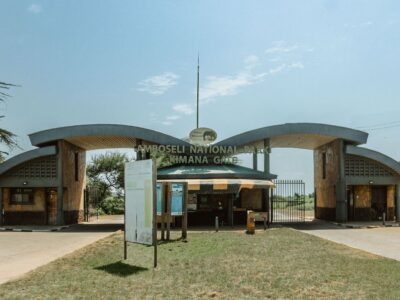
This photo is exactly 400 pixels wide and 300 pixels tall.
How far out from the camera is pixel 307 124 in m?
29.3

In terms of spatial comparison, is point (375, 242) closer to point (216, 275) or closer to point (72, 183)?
point (216, 275)

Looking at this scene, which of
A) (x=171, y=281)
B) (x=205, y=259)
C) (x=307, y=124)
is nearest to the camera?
(x=171, y=281)

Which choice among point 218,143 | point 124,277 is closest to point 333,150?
point 218,143

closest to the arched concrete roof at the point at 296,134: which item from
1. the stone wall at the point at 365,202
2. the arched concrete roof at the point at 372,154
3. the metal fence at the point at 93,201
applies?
the arched concrete roof at the point at 372,154

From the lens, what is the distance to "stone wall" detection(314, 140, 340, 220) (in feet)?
103

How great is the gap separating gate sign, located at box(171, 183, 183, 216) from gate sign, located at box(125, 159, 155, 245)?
5.80 metres

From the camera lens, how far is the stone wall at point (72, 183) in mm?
30656

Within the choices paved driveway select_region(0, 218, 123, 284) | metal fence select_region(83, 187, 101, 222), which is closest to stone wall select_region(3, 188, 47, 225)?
paved driveway select_region(0, 218, 123, 284)

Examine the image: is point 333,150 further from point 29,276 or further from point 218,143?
point 29,276

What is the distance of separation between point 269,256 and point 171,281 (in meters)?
4.42

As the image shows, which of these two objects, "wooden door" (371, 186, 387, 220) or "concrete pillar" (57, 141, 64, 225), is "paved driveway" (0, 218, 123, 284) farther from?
"wooden door" (371, 186, 387, 220)

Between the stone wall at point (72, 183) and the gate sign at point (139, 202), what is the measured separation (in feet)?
56.8

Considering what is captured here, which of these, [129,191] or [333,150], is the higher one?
[333,150]

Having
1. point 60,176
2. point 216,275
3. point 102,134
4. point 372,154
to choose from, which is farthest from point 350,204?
point 216,275
